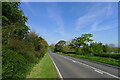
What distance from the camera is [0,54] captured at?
4352 mm

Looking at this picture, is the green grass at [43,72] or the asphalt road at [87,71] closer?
the green grass at [43,72]

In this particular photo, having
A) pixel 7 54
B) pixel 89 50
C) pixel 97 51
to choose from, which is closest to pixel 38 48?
pixel 7 54

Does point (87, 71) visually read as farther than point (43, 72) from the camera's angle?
Yes

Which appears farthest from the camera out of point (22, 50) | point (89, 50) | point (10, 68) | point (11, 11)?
point (89, 50)

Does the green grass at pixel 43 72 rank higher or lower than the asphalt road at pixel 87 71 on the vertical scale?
higher

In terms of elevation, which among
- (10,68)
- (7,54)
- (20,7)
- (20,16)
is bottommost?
(10,68)

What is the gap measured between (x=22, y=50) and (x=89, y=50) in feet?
115

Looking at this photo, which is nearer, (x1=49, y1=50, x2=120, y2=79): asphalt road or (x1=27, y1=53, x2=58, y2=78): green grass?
(x1=27, y1=53, x2=58, y2=78): green grass

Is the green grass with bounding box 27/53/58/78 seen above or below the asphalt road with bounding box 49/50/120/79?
above

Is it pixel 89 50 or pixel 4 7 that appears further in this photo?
pixel 89 50

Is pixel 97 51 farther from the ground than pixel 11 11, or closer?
closer

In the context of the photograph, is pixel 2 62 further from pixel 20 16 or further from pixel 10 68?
pixel 20 16

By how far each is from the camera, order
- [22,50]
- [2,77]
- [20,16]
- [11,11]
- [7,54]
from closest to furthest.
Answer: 1. [2,77]
2. [7,54]
3. [22,50]
4. [11,11]
5. [20,16]

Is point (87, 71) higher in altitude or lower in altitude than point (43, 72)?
lower
